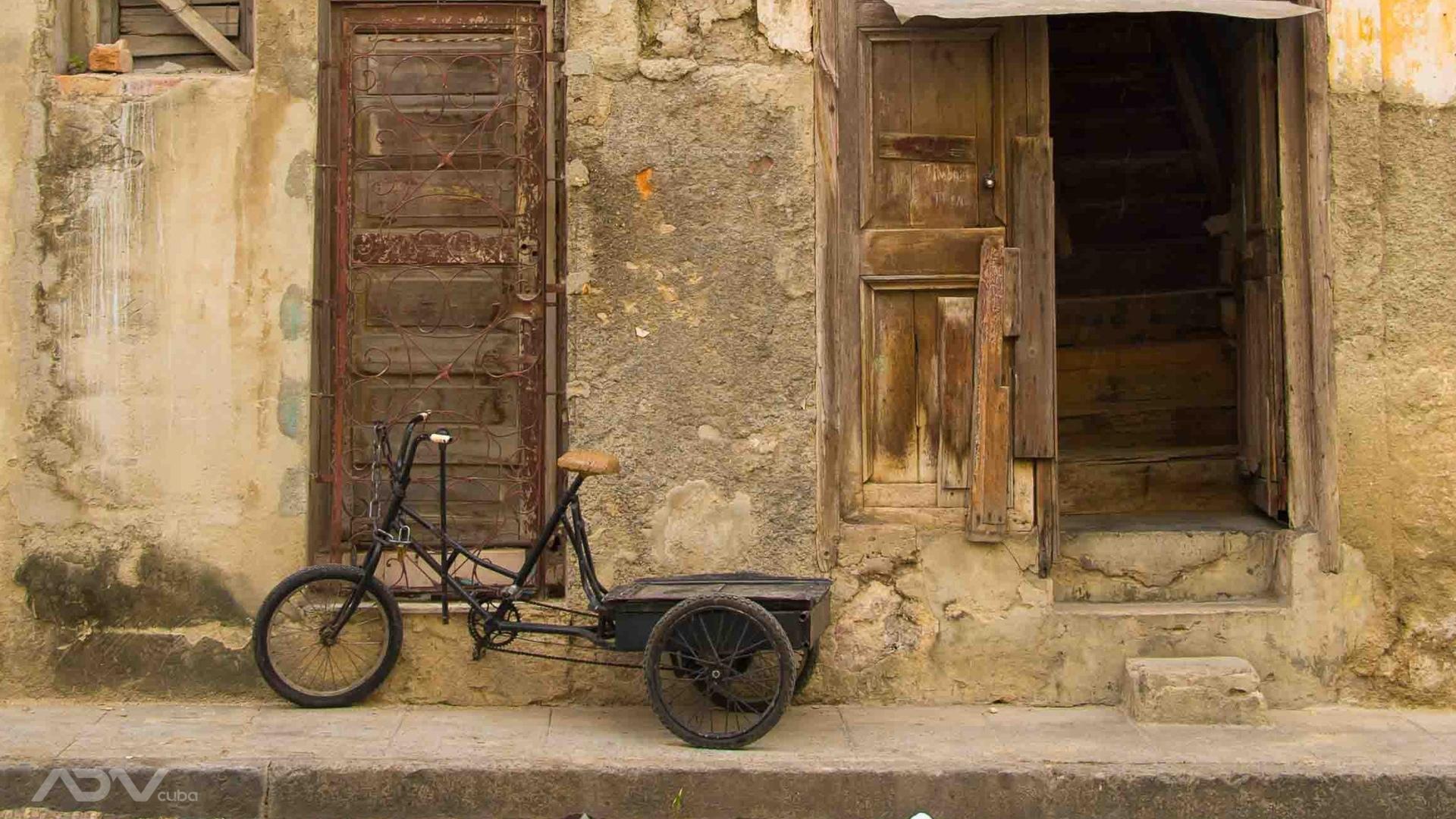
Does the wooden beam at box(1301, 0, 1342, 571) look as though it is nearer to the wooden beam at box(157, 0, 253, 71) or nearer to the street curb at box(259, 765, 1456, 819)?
the street curb at box(259, 765, 1456, 819)

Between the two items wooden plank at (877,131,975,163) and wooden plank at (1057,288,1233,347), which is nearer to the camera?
wooden plank at (877,131,975,163)

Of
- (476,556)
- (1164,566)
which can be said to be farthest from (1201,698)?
(476,556)

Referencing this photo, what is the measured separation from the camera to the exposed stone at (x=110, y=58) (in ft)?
18.3

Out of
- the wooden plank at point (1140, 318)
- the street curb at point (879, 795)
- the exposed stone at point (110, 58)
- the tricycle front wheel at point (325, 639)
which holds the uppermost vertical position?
the exposed stone at point (110, 58)

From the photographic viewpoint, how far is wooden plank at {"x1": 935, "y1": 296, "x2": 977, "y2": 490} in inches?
224

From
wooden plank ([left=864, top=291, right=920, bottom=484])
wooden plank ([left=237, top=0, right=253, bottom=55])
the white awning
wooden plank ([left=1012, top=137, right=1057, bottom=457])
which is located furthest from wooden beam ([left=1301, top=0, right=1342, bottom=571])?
wooden plank ([left=237, top=0, right=253, bottom=55])

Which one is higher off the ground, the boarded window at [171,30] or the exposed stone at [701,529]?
the boarded window at [171,30]

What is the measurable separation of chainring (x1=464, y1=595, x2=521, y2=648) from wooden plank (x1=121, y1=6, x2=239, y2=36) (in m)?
2.62

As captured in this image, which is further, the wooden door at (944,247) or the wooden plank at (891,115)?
the wooden plank at (891,115)

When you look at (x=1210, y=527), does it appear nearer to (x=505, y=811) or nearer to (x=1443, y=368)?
(x=1443, y=368)

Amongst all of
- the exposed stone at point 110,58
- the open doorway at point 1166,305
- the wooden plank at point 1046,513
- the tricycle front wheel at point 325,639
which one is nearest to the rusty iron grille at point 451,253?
the tricycle front wheel at point 325,639

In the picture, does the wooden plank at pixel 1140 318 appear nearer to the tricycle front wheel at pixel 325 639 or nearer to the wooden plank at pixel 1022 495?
the wooden plank at pixel 1022 495

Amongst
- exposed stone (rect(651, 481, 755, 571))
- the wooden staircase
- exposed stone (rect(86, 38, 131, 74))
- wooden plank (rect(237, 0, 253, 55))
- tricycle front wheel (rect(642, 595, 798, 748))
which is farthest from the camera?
the wooden staircase

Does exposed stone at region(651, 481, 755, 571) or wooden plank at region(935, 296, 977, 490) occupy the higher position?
wooden plank at region(935, 296, 977, 490)
